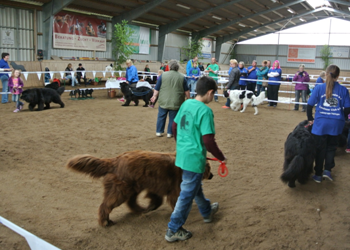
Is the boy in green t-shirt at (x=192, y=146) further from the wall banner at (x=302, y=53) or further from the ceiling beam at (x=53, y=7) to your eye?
the wall banner at (x=302, y=53)

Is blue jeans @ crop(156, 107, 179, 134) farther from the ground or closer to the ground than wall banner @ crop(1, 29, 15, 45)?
closer to the ground

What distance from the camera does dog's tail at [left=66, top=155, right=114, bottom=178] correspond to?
291cm

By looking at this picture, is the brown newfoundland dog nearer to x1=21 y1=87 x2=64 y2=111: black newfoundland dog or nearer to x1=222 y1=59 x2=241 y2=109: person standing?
x1=21 y1=87 x2=64 y2=111: black newfoundland dog

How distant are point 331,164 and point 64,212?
3832 millimetres

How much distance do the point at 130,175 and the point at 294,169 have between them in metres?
2.22

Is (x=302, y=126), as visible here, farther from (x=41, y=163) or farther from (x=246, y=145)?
(x=41, y=163)

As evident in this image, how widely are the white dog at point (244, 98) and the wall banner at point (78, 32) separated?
1298cm

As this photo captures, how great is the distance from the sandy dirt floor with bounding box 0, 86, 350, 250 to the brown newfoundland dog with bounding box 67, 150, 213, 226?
36cm

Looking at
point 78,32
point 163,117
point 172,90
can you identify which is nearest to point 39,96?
point 163,117

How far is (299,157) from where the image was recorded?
3.84m

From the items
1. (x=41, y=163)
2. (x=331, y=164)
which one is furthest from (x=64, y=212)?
(x=331, y=164)

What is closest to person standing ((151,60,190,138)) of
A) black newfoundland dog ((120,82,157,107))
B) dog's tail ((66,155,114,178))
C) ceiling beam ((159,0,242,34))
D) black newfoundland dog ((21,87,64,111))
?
dog's tail ((66,155,114,178))

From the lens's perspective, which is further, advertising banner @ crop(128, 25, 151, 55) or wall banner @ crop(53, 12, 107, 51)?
advertising banner @ crop(128, 25, 151, 55)

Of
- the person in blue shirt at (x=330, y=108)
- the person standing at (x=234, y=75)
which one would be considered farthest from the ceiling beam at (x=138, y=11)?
the person in blue shirt at (x=330, y=108)
